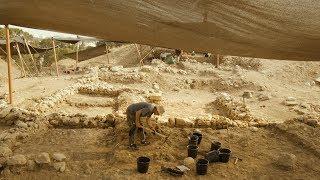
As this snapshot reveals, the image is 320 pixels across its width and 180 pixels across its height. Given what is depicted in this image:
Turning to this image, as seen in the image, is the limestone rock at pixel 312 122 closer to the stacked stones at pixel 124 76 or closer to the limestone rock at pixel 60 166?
the limestone rock at pixel 60 166

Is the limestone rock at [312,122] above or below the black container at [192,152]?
above

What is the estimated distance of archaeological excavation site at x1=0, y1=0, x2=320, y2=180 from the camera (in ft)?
10.9

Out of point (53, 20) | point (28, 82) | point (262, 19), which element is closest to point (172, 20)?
point (262, 19)

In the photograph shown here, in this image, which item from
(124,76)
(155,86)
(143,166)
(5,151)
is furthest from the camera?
(124,76)

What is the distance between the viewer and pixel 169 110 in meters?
10.4

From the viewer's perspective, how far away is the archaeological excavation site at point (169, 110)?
3326 millimetres

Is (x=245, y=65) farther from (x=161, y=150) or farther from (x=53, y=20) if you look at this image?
(x=53, y=20)

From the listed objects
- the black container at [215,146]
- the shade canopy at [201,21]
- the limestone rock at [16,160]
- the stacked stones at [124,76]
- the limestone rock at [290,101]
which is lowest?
the limestone rock at [16,160]

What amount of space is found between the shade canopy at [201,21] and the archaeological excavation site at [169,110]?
0.03ft

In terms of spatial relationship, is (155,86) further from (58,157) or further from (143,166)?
(143,166)

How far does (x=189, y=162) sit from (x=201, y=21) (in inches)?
102

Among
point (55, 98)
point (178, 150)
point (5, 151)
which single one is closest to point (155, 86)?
point (55, 98)

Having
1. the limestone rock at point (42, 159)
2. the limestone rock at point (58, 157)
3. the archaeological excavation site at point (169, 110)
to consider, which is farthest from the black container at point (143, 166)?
the limestone rock at point (42, 159)

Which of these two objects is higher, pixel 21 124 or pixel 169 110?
pixel 21 124
